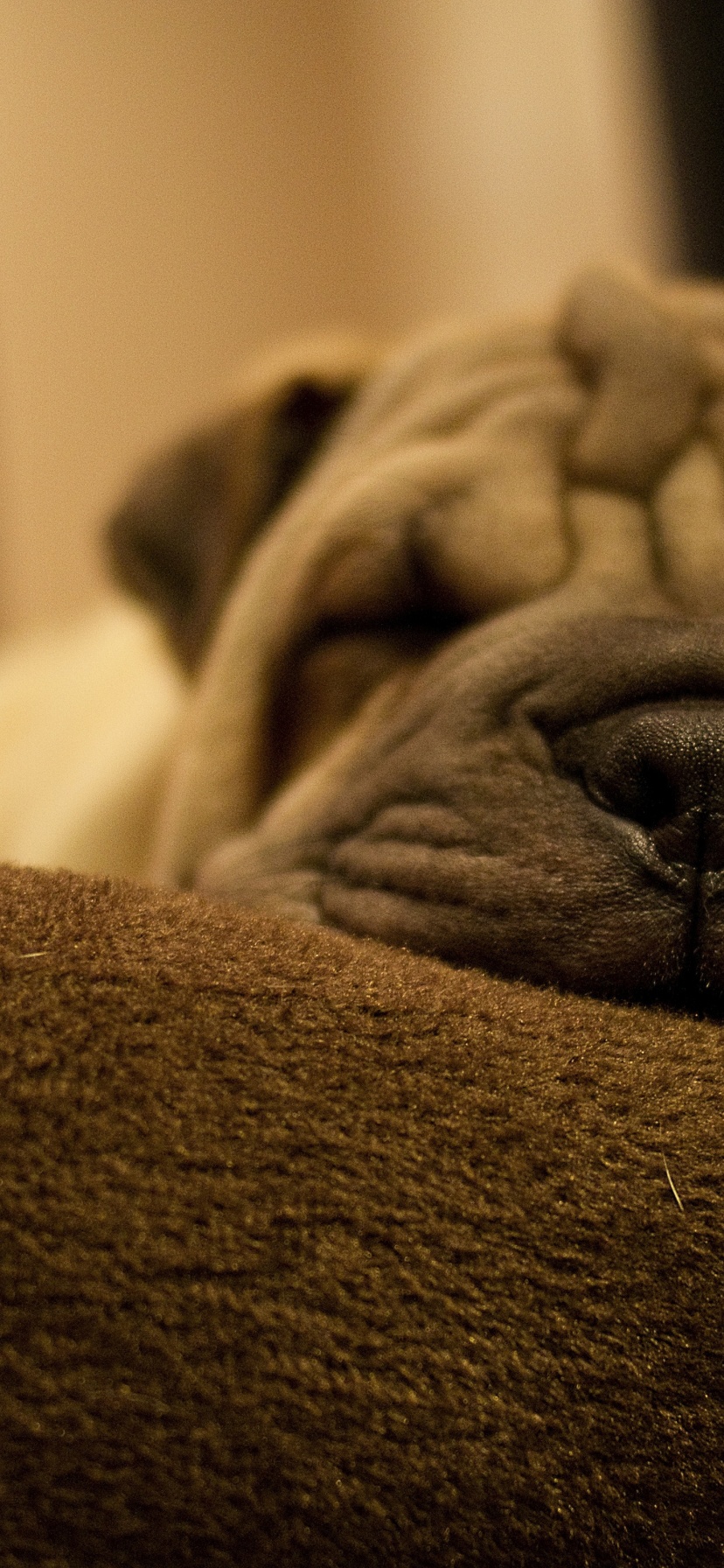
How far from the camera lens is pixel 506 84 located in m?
3.43

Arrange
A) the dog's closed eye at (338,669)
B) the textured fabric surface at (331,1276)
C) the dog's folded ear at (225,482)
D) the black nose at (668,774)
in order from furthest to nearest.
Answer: the dog's folded ear at (225,482) → the dog's closed eye at (338,669) → the black nose at (668,774) → the textured fabric surface at (331,1276)

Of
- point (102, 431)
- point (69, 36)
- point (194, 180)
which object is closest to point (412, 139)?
point (194, 180)

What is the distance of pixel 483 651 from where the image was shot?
97 centimetres

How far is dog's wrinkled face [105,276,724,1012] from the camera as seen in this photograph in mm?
729

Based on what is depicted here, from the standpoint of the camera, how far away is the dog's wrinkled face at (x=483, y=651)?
0.73m

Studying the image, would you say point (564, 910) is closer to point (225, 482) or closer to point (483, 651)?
point (483, 651)

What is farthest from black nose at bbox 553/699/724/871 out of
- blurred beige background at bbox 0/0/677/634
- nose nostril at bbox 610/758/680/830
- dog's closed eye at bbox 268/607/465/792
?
blurred beige background at bbox 0/0/677/634

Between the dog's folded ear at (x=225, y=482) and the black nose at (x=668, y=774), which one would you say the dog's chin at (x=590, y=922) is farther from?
the dog's folded ear at (x=225, y=482)

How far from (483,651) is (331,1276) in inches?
22.3

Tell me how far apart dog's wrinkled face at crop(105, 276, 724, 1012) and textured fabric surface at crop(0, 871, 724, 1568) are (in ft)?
0.50

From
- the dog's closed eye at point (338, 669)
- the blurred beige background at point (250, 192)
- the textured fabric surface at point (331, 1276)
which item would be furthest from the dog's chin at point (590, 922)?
the blurred beige background at point (250, 192)

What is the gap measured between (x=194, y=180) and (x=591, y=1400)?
4.01 metres

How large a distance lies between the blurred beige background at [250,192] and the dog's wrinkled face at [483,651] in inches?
74.7

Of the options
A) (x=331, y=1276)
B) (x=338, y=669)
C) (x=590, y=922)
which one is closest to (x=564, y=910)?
(x=590, y=922)
